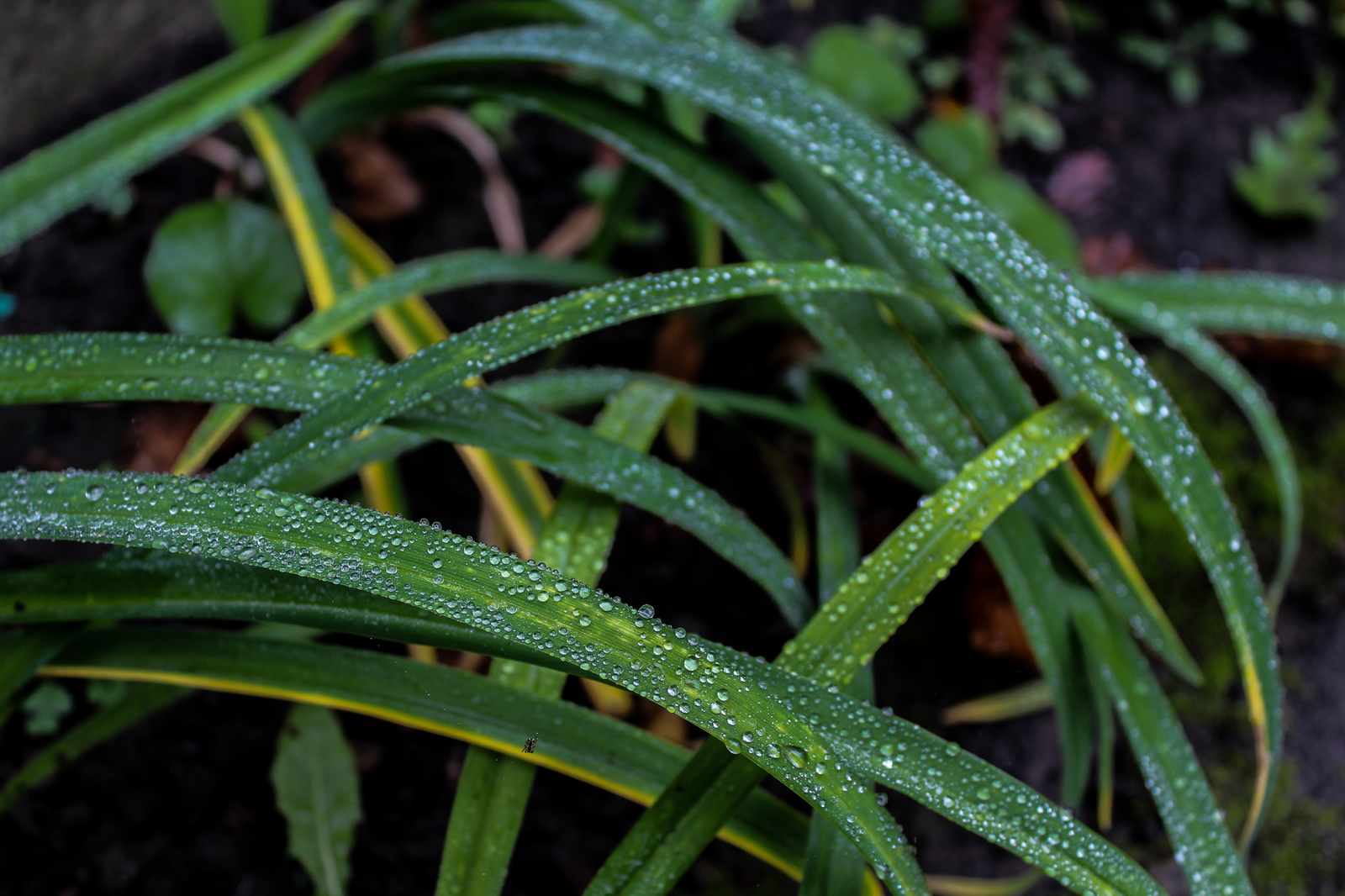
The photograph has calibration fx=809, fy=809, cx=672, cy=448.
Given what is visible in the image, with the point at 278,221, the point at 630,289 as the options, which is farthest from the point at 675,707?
the point at 278,221

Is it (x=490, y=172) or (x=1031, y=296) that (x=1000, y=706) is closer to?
(x=1031, y=296)

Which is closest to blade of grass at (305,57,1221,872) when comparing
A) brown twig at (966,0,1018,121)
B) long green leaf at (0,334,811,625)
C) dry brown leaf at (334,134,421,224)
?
long green leaf at (0,334,811,625)

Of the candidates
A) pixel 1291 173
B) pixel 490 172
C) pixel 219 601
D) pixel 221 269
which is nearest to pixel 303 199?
pixel 221 269

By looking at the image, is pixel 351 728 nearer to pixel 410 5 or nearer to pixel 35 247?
pixel 35 247

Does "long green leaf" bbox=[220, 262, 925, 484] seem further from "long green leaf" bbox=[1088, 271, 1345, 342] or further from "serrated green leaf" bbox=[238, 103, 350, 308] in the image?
"long green leaf" bbox=[1088, 271, 1345, 342]

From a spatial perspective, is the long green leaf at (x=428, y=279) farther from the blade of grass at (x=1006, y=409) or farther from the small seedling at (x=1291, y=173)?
the small seedling at (x=1291, y=173)

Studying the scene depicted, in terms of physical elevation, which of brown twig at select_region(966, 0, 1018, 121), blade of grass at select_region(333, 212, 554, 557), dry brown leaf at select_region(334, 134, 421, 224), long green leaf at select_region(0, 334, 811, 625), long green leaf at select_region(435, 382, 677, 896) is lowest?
long green leaf at select_region(435, 382, 677, 896)

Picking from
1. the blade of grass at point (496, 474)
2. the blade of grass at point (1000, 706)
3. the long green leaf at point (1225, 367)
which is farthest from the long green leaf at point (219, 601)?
the long green leaf at point (1225, 367)
